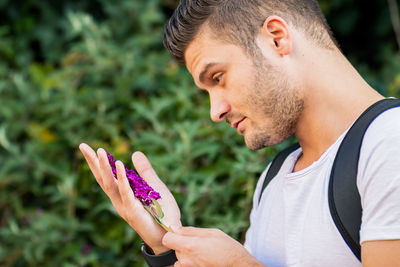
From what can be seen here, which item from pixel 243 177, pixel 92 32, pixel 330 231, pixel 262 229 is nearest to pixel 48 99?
pixel 92 32

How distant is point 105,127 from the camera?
315 centimetres

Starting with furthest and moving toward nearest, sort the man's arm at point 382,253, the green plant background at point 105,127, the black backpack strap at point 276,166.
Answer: the green plant background at point 105,127 → the black backpack strap at point 276,166 → the man's arm at point 382,253

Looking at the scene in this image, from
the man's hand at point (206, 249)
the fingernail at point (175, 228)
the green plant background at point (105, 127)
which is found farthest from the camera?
the green plant background at point (105, 127)

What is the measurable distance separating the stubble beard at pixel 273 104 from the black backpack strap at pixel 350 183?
28 cm

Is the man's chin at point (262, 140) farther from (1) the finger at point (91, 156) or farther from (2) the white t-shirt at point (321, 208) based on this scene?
(1) the finger at point (91, 156)

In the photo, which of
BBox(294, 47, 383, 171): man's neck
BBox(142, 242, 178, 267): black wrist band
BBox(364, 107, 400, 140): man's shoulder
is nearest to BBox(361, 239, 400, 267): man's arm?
BBox(364, 107, 400, 140): man's shoulder

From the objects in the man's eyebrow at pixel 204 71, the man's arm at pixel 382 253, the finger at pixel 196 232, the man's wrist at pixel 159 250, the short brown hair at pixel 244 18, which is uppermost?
the short brown hair at pixel 244 18

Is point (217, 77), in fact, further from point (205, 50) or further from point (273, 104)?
point (273, 104)

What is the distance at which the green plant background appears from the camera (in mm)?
2670

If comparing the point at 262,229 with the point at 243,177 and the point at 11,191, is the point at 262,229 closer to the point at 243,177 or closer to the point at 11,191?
the point at 243,177

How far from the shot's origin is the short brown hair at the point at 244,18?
5.16 ft

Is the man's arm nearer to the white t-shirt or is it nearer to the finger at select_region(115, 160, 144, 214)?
the white t-shirt

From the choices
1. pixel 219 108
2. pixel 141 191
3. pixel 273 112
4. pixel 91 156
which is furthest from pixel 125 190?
pixel 273 112

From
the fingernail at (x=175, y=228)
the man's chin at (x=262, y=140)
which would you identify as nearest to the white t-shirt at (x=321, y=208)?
the man's chin at (x=262, y=140)
